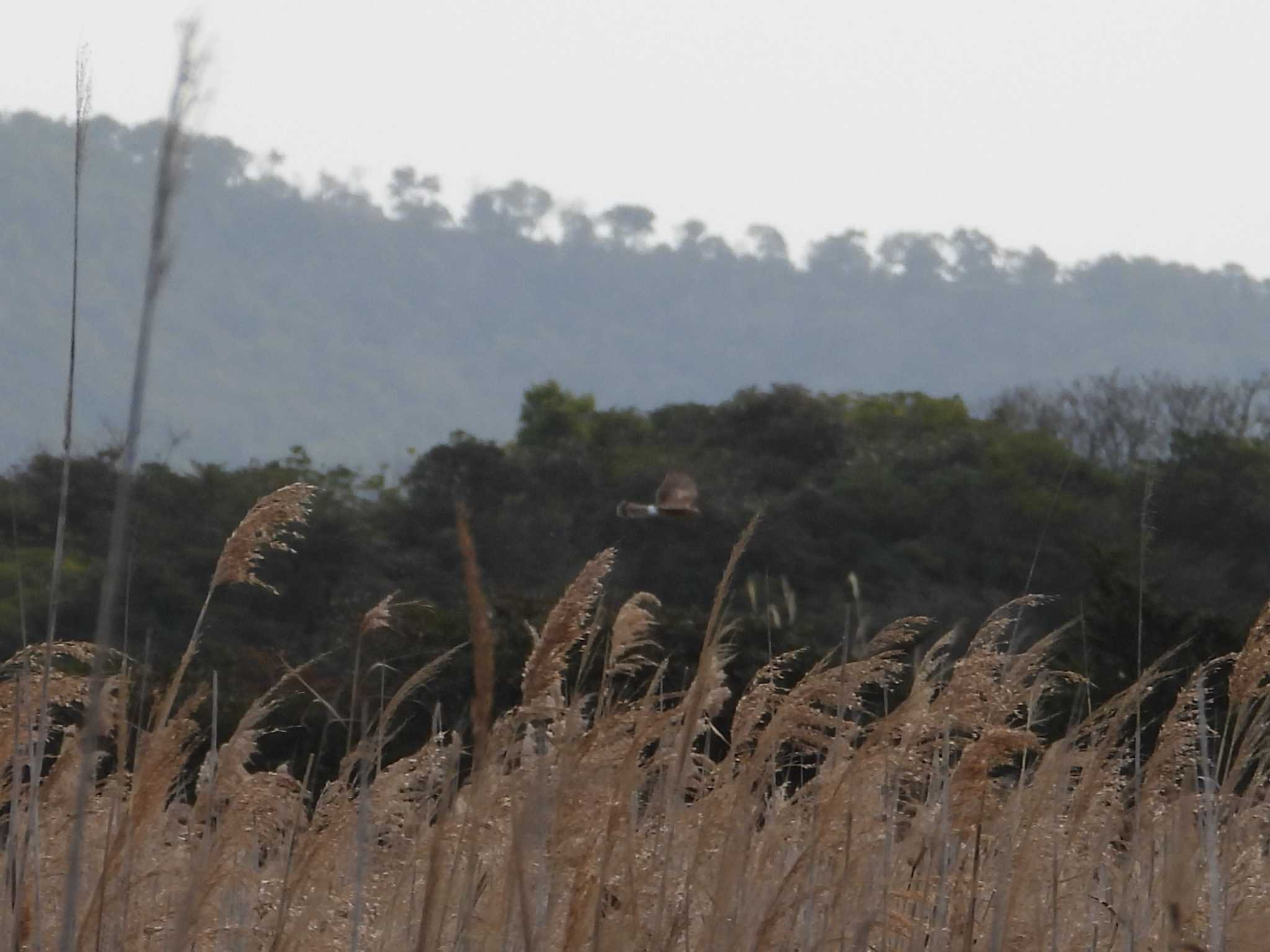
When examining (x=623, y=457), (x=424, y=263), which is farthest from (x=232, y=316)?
(x=623, y=457)

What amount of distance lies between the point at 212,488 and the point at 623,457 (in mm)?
8636

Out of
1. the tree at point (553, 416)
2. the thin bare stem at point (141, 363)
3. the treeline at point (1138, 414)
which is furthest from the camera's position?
the treeline at point (1138, 414)

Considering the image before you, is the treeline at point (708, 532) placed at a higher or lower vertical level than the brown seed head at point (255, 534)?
lower

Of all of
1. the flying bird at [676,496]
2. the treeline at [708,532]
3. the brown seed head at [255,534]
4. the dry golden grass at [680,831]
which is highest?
the brown seed head at [255,534]

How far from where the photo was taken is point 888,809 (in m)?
2.54

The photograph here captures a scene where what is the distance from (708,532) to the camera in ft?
79.4

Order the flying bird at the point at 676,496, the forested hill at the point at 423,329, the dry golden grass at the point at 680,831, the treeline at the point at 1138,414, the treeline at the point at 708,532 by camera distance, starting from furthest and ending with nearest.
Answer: the forested hill at the point at 423,329 < the treeline at the point at 1138,414 < the treeline at the point at 708,532 < the flying bird at the point at 676,496 < the dry golden grass at the point at 680,831

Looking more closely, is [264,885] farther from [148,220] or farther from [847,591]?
[847,591]

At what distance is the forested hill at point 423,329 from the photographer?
128750 millimetres

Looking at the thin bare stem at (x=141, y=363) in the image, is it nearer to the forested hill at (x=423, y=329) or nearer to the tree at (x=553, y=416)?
the tree at (x=553, y=416)

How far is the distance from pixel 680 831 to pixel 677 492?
52.9ft

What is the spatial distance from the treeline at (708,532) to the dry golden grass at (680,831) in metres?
11.6

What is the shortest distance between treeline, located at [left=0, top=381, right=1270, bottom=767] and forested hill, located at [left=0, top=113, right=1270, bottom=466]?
87864 millimetres

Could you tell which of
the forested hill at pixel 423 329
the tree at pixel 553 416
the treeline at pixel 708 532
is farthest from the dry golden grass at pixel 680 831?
the forested hill at pixel 423 329
